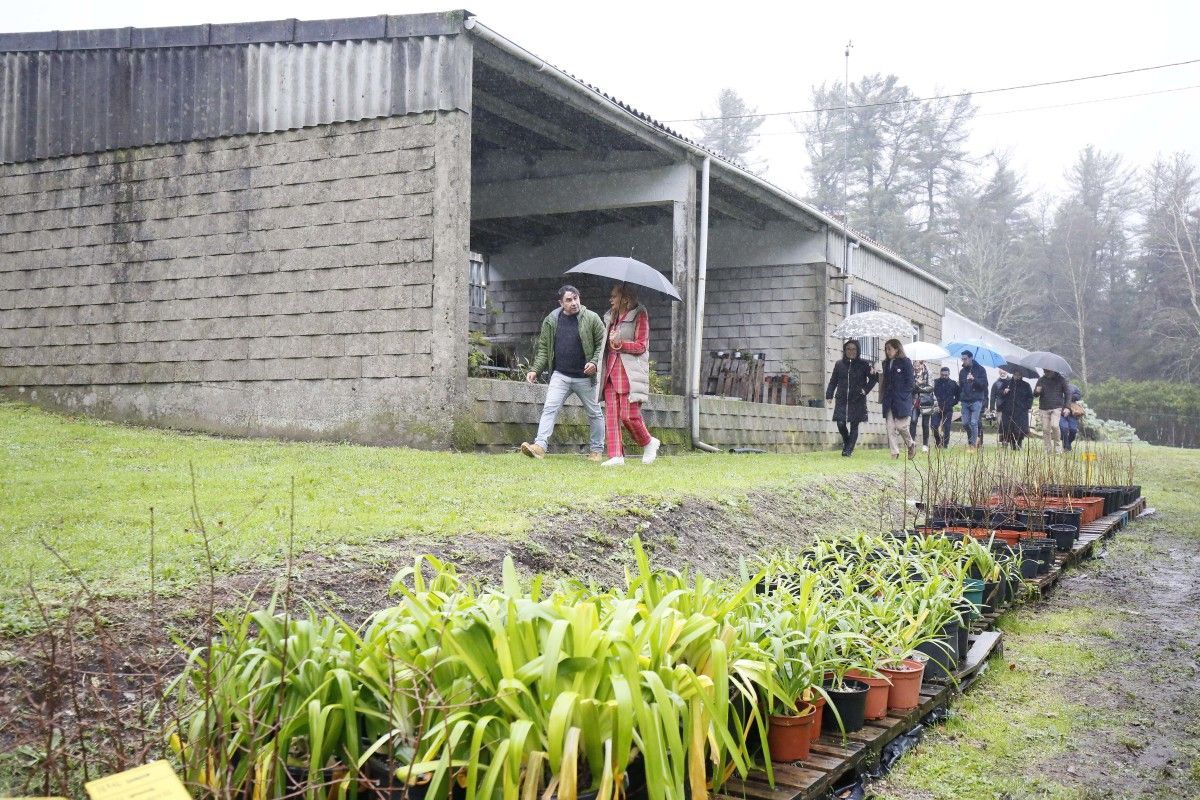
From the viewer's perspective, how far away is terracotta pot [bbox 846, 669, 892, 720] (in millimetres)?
3367

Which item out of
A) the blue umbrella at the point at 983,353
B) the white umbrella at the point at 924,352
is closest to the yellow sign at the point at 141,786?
the white umbrella at the point at 924,352

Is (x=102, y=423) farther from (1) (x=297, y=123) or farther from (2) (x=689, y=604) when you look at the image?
(2) (x=689, y=604)

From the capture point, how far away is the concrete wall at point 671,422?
31.7ft

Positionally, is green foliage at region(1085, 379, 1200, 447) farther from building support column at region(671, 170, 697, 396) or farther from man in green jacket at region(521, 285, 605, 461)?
man in green jacket at region(521, 285, 605, 461)

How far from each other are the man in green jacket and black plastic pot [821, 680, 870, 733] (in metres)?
6.13

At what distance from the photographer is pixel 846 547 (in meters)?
5.52

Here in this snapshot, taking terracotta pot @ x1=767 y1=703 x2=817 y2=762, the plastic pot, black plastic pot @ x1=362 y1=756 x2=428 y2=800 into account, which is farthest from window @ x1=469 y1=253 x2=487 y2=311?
black plastic pot @ x1=362 y1=756 x2=428 y2=800

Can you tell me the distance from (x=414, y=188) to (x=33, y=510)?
199 inches

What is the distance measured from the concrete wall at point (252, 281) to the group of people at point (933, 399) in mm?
5666

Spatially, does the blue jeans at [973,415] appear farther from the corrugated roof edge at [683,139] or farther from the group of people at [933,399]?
the corrugated roof edge at [683,139]

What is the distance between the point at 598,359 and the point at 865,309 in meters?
11.7

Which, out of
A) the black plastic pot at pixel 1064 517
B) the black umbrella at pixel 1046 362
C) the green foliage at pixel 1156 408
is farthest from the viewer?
the green foliage at pixel 1156 408

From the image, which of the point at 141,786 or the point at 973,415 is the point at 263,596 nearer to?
the point at 141,786

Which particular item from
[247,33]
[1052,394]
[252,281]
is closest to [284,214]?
[252,281]
